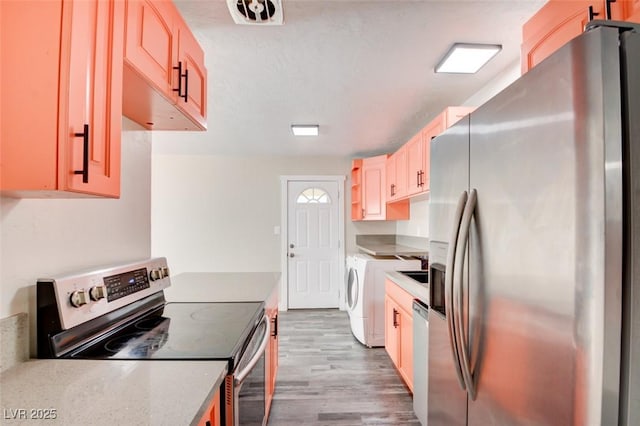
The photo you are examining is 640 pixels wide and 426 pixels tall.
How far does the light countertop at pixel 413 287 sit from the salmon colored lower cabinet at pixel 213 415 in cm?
130

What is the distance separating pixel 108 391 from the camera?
74 cm

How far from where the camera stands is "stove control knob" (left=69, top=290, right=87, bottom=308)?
0.98 metres

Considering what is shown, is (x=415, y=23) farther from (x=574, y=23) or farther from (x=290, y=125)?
(x=290, y=125)

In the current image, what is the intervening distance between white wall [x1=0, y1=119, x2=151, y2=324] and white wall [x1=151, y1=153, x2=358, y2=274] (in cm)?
297

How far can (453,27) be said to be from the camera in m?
1.57

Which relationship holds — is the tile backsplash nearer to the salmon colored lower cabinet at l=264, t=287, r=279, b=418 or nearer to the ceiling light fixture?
the salmon colored lower cabinet at l=264, t=287, r=279, b=418

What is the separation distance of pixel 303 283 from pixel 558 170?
13.7ft

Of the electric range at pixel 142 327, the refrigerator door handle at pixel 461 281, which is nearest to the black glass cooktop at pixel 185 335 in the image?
the electric range at pixel 142 327

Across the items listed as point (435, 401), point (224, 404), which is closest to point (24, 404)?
point (224, 404)

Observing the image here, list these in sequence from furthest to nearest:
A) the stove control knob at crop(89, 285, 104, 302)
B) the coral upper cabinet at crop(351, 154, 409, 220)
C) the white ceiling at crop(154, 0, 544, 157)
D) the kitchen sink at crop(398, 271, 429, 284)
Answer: the coral upper cabinet at crop(351, 154, 409, 220)
the kitchen sink at crop(398, 271, 429, 284)
the white ceiling at crop(154, 0, 544, 157)
the stove control knob at crop(89, 285, 104, 302)

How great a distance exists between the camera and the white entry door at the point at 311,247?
4645 mm

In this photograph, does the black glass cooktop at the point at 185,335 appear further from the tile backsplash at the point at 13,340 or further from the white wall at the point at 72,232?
the white wall at the point at 72,232

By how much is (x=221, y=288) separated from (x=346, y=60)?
1605 millimetres

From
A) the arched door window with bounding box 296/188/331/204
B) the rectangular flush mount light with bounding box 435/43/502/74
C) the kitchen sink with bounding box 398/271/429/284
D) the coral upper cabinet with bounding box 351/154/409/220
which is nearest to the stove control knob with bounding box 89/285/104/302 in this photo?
the rectangular flush mount light with bounding box 435/43/502/74
